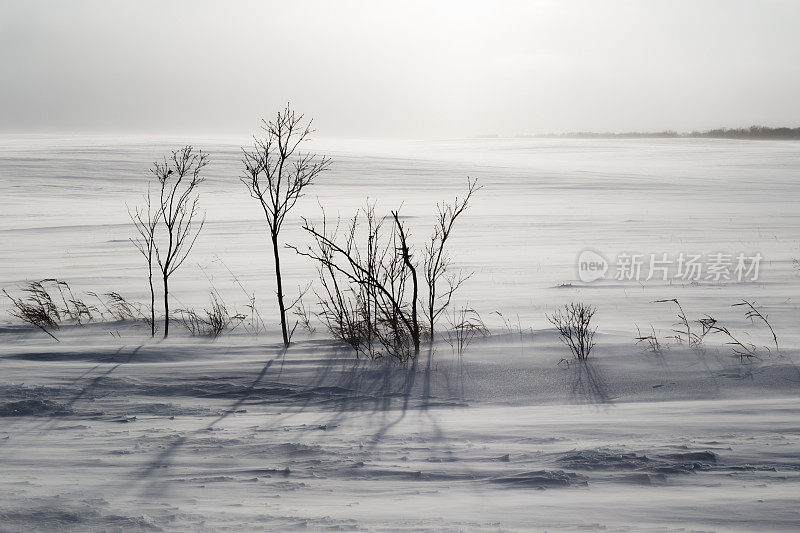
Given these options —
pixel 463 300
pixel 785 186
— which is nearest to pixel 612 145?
pixel 785 186

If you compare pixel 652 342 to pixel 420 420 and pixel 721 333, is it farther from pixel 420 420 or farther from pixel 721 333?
pixel 420 420

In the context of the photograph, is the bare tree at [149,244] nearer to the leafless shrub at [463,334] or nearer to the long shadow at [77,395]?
the long shadow at [77,395]

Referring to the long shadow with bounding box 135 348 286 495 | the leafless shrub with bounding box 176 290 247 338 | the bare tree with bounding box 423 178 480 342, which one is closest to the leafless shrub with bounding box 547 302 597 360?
the bare tree with bounding box 423 178 480 342

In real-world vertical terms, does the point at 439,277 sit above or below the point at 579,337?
below

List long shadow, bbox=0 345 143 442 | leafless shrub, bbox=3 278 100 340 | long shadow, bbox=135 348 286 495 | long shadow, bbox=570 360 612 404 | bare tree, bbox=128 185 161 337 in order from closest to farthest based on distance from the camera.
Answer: long shadow, bbox=135 348 286 495 < long shadow, bbox=0 345 143 442 < long shadow, bbox=570 360 612 404 < bare tree, bbox=128 185 161 337 < leafless shrub, bbox=3 278 100 340

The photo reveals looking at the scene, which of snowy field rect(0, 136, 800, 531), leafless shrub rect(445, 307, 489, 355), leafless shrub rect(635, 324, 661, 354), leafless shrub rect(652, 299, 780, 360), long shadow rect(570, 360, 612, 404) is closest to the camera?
snowy field rect(0, 136, 800, 531)

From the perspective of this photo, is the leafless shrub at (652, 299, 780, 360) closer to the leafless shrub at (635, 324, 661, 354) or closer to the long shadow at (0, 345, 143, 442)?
the leafless shrub at (635, 324, 661, 354)

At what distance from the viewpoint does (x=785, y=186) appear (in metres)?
24.3

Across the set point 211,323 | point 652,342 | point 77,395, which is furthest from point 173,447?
point 652,342

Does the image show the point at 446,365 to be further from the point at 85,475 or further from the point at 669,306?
the point at 669,306

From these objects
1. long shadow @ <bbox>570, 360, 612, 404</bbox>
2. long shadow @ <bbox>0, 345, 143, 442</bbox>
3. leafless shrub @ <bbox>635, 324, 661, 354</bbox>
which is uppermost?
leafless shrub @ <bbox>635, 324, 661, 354</bbox>

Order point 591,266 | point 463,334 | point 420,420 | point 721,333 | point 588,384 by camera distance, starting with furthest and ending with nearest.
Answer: point 591,266
point 463,334
point 721,333
point 588,384
point 420,420

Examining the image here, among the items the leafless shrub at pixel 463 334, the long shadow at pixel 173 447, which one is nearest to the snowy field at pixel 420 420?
the long shadow at pixel 173 447

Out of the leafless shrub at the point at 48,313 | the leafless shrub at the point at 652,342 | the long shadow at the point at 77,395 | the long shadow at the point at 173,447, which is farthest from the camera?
the leafless shrub at the point at 48,313
